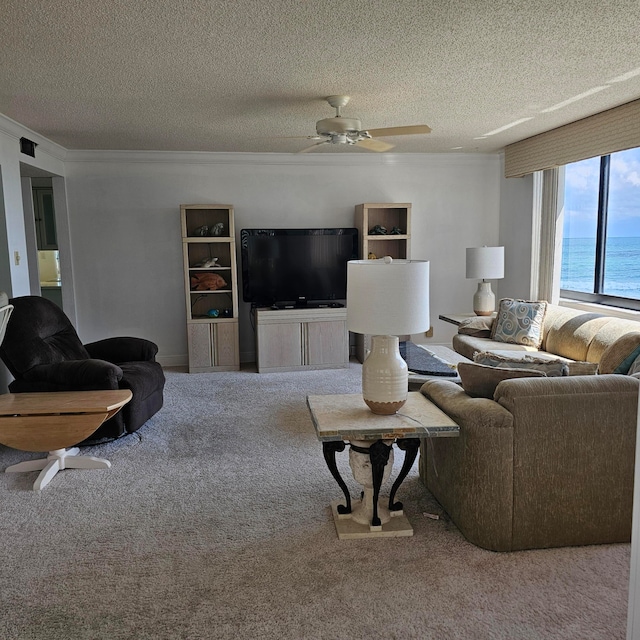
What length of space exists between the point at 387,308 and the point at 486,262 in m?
3.66

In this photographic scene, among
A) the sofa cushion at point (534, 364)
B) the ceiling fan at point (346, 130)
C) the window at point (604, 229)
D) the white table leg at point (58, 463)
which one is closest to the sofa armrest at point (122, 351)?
the white table leg at point (58, 463)

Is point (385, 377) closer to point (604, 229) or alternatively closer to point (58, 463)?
point (58, 463)

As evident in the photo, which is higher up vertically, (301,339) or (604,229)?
(604,229)

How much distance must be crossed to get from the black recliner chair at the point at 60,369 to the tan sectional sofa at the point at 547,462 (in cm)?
234

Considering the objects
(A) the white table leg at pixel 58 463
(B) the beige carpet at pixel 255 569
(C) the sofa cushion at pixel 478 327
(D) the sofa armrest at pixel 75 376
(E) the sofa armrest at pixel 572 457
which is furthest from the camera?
(C) the sofa cushion at pixel 478 327

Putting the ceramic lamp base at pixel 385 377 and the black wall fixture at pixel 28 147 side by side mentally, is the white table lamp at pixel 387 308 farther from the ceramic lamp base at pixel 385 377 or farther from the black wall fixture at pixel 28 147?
the black wall fixture at pixel 28 147

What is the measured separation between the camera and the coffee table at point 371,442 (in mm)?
2451

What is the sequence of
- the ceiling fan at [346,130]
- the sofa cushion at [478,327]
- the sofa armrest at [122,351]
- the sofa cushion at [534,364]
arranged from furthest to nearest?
the sofa cushion at [478,327], the sofa armrest at [122,351], the ceiling fan at [346,130], the sofa cushion at [534,364]

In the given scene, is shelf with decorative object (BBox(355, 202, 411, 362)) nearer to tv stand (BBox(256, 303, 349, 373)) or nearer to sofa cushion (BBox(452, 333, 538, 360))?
tv stand (BBox(256, 303, 349, 373))

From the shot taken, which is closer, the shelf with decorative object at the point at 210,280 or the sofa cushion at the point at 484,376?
the sofa cushion at the point at 484,376

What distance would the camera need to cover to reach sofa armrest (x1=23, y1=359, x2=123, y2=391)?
12.3 feet

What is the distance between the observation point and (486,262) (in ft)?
18.8

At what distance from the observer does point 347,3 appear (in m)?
2.38

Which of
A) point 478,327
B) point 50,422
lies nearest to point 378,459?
point 50,422
